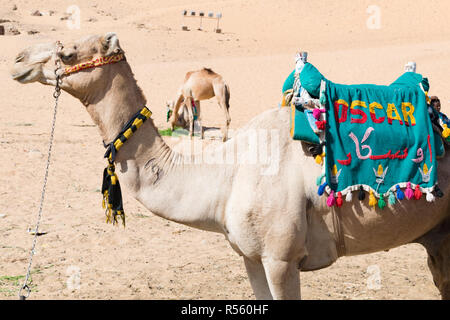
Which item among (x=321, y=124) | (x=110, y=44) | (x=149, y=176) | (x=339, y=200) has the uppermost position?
(x=110, y=44)

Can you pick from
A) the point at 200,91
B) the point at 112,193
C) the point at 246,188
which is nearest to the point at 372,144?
the point at 246,188

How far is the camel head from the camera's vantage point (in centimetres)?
379

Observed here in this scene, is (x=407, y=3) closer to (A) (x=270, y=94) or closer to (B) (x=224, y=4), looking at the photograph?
(B) (x=224, y=4)

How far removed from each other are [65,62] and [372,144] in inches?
75.7

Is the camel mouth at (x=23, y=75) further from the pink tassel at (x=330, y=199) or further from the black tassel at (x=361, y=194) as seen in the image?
the black tassel at (x=361, y=194)

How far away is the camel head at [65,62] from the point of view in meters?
3.79

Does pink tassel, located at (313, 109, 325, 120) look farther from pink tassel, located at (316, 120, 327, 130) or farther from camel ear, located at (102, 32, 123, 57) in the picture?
camel ear, located at (102, 32, 123, 57)

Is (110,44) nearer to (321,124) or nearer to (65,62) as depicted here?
(65,62)

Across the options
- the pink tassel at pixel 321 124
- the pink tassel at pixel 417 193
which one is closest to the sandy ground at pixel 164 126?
the pink tassel at pixel 417 193

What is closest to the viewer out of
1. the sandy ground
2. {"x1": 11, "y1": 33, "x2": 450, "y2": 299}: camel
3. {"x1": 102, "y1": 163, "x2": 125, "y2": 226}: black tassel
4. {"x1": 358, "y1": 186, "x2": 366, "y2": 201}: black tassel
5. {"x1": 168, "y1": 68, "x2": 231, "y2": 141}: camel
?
{"x1": 11, "y1": 33, "x2": 450, "y2": 299}: camel

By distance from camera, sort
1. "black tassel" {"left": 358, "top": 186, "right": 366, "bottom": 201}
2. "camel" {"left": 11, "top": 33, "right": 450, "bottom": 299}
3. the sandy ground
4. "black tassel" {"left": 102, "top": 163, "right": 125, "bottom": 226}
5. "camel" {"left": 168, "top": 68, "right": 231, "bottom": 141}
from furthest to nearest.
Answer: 1. "camel" {"left": 168, "top": 68, "right": 231, "bottom": 141}
2. the sandy ground
3. "black tassel" {"left": 102, "top": 163, "right": 125, "bottom": 226}
4. "black tassel" {"left": 358, "top": 186, "right": 366, "bottom": 201}
5. "camel" {"left": 11, "top": 33, "right": 450, "bottom": 299}

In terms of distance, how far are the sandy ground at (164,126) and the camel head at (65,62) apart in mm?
2413

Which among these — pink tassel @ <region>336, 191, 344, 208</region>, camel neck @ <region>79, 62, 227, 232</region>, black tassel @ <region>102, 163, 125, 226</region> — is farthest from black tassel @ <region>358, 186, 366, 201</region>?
black tassel @ <region>102, 163, 125, 226</region>

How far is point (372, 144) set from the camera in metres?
3.81
